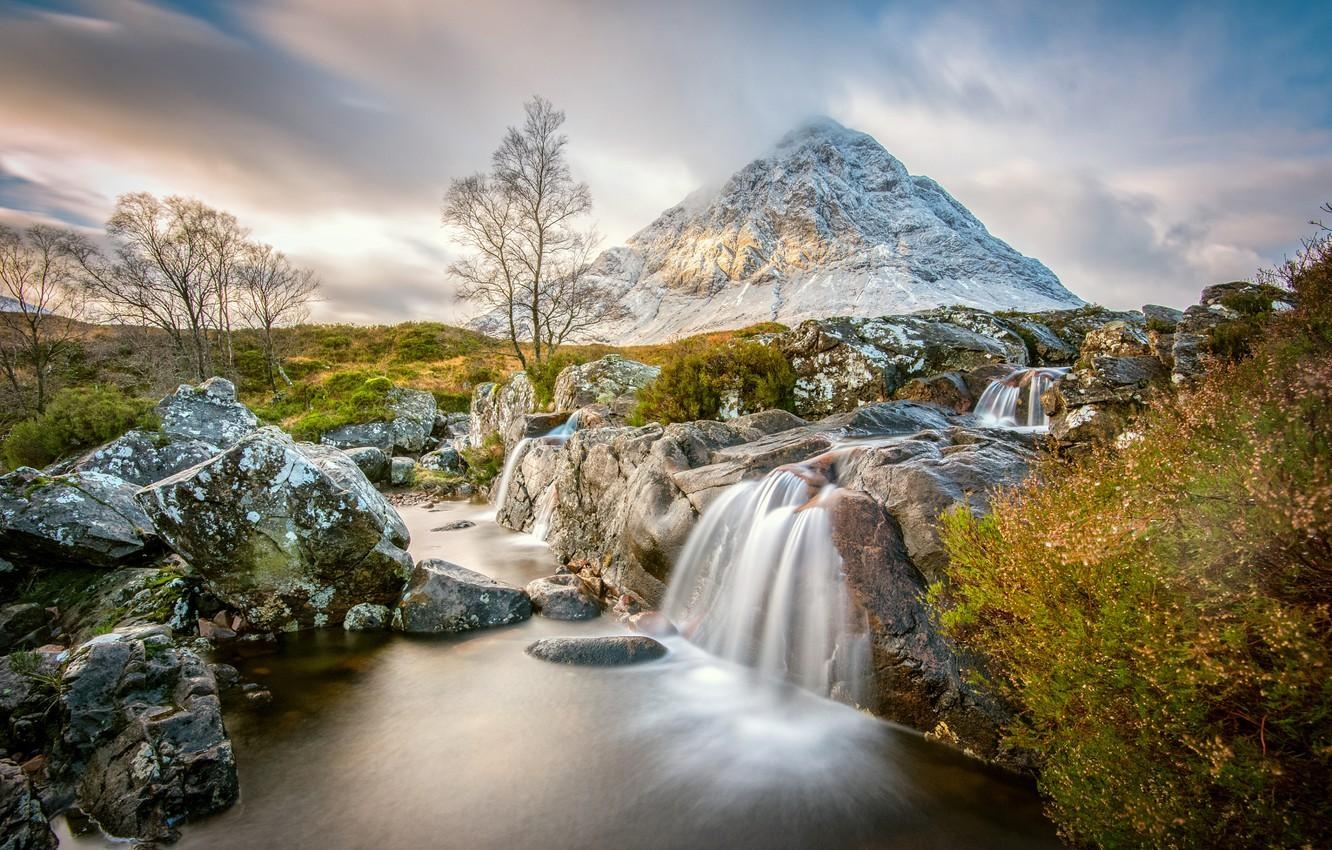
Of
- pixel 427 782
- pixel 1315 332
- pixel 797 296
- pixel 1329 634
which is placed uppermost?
pixel 797 296

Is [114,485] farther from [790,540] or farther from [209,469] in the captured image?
[790,540]

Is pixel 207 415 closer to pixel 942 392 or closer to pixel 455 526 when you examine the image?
pixel 455 526

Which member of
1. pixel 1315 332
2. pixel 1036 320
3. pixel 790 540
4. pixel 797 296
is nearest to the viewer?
pixel 1315 332

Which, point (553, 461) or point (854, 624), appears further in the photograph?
point (553, 461)

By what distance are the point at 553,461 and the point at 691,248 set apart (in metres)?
163

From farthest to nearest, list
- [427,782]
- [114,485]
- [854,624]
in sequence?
[114,485] → [854,624] → [427,782]

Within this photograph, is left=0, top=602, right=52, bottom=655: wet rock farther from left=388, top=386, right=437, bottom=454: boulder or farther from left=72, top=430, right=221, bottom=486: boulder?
left=388, top=386, right=437, bottom=454: boulder

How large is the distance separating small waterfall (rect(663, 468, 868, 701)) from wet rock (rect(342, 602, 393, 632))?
13.9 feet

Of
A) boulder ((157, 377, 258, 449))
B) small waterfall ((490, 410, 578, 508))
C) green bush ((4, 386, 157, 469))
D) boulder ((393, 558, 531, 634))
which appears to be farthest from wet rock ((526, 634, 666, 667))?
green bush ((4, 386, 157, 469))

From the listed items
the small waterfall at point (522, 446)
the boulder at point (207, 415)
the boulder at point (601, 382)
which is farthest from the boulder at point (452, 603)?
the boulder at point (601, 382)

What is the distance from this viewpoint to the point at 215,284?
37000 mm

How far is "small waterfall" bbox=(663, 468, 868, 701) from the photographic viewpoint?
5.71m

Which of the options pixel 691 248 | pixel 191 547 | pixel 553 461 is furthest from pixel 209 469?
pixel 691 248

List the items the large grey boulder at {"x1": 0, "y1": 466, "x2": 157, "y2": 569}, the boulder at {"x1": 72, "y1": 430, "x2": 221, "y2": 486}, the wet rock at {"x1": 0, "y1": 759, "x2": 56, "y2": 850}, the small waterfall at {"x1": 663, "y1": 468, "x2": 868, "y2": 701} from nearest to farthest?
the wet rock at {"x1": 0, "y1": 759, "x2": 56, "y2": 850} < the small waterfall at {"x1": 663, "y1": 468, "x2": 868, "y2": 701} < the large grey boulder at {"x1": 0, "y1": 466, "x2": 157, "y2": 569} < the boulder at {"x1": 72, "y1": 430, "x2": 221, "y2": 486}
